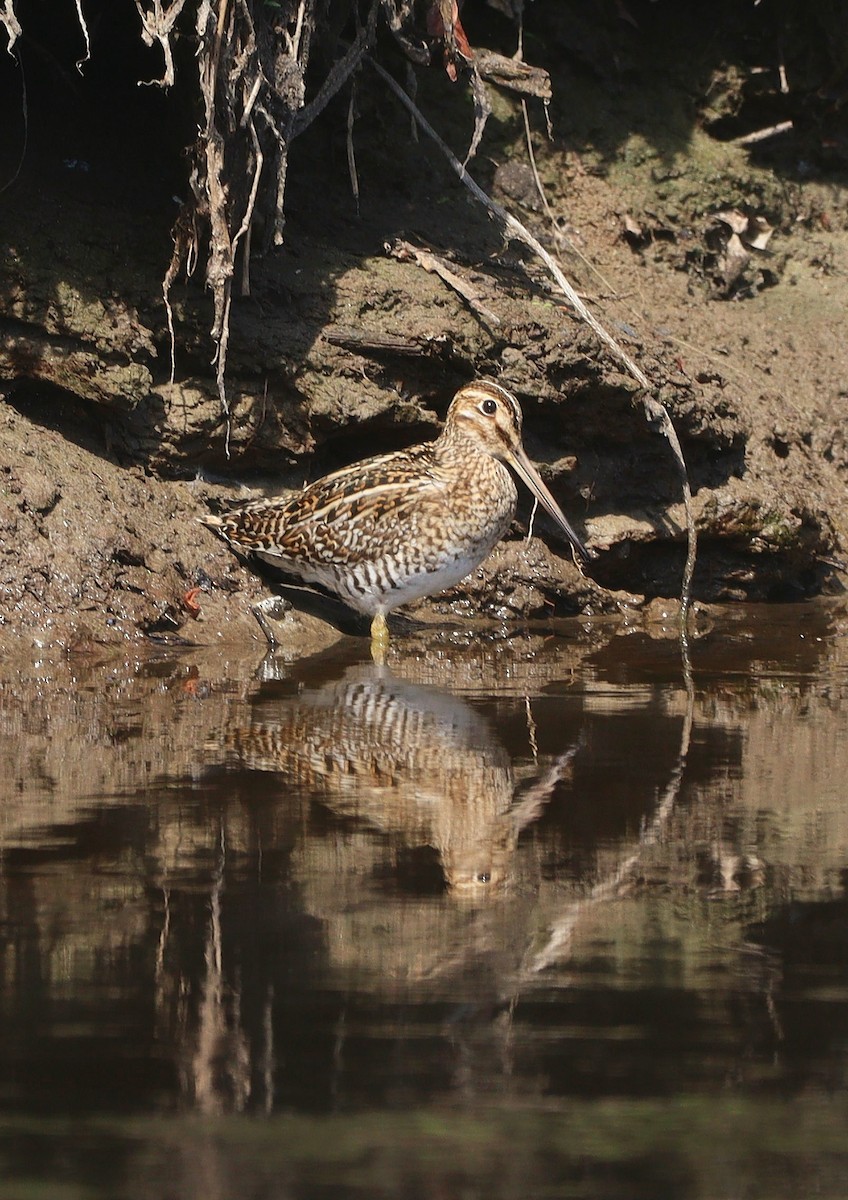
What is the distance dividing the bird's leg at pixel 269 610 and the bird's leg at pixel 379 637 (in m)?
0.46

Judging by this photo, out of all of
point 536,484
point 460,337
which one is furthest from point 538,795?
point 460,337

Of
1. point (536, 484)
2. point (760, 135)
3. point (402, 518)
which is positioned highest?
point (760, 135)

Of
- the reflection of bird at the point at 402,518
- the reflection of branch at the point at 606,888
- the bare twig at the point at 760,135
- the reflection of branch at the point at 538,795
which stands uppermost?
the bare twig at the point at 760,135

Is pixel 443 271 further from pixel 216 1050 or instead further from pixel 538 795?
pixel 216 1050

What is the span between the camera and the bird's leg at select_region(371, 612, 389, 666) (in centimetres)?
713

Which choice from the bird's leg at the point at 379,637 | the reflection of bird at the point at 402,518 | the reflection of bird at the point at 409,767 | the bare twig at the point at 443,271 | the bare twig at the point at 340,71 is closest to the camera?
the reflection of bird at the point at 409,767

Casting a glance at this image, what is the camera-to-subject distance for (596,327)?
26.4ft

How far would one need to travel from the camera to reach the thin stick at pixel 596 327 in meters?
8.01

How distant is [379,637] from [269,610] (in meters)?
0.64

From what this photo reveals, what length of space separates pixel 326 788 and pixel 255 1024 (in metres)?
1.67

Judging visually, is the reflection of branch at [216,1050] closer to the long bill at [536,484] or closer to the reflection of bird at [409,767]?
the reflection of bird at [409,767]

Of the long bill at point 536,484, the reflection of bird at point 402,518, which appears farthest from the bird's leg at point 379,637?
the long bill at point 536,484

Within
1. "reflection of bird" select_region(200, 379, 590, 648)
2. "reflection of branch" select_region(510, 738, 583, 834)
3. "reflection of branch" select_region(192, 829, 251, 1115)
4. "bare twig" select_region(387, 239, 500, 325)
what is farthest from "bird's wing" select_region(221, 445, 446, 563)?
"reflection of branch" select_region(192, 829, 251, 1115)

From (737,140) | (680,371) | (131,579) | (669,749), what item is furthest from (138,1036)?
(737,140)
